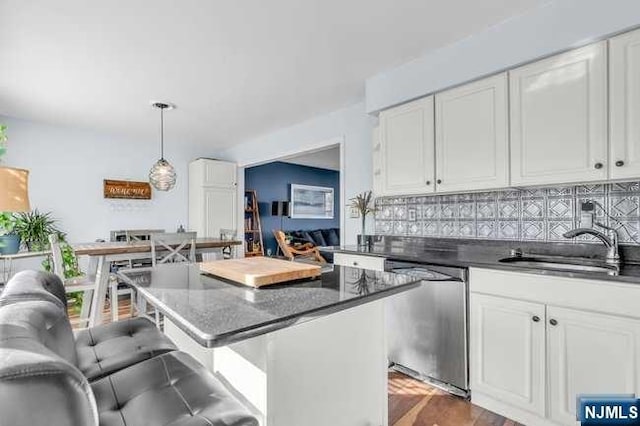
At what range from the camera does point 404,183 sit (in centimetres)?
271

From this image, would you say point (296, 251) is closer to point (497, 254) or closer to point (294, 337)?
point (497, 254)

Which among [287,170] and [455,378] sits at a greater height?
[287,170]

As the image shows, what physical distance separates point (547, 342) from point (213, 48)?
285 cm

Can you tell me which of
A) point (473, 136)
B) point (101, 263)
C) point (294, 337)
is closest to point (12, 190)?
point (101, 263)

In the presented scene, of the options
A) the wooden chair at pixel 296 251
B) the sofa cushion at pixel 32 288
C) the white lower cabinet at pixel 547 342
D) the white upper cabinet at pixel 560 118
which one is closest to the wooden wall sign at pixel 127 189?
the wooden chair at pixel 296 251

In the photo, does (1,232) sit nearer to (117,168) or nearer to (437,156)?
(117,168)

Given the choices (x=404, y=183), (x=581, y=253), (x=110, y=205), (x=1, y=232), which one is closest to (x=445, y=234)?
(x=404, y=183)

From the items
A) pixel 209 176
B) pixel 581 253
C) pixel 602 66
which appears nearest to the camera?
pixel 602 66

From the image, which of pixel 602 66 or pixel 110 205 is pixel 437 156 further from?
pixel 110 205

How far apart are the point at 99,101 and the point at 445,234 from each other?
12.4 feet

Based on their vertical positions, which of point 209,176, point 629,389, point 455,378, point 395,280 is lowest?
point 455,378

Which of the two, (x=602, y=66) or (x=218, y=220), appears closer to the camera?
(x=602, y=66)

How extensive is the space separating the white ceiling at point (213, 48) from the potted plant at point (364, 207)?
1.06 m

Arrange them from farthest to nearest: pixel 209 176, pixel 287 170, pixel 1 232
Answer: pixel 287 170 < pixel 209 176 < pixel 1 232
